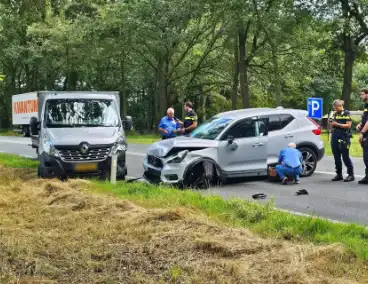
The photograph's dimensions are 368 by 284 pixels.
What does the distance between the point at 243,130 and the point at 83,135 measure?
11.7 feet

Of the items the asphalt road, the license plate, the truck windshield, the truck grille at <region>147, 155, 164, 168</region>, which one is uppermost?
the truck windshield

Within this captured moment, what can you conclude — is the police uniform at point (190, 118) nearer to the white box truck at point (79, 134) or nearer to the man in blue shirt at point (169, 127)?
the man in blue shirt at point (169, 127)

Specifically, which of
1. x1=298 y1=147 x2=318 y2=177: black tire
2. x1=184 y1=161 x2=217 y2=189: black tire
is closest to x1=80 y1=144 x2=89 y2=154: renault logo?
x1=184 y1=161 x2=217 y2=189: black tire

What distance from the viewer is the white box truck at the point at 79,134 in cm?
1178

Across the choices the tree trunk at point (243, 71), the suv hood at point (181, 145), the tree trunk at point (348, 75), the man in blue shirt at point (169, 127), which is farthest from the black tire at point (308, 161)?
the tree trunk at point (243, 71)

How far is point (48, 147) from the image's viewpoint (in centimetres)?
1189

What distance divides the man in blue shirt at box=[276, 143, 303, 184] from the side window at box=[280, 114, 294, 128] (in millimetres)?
954

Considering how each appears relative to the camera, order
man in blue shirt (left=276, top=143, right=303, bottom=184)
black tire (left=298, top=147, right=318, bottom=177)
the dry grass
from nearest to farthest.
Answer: the dry grass < man in blue shirt (left=276, top=143, right=303, bottom=184) < black tire (left=298, top=147, right=318, bottom=177)

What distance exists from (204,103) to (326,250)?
44.5 meters

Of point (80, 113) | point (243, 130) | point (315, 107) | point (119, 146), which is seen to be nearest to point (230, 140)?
point (243, 130)

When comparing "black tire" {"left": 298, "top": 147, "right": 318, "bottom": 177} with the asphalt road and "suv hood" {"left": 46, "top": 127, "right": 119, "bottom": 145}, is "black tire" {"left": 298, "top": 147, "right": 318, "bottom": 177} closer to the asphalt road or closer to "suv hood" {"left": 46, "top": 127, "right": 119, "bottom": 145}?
the asphalt road

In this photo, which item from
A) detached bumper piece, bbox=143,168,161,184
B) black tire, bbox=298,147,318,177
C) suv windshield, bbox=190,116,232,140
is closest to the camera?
detached bumper piece, bbox=143,168,161,184

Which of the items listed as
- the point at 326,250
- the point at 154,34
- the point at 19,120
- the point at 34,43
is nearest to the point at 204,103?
the point at 34,43

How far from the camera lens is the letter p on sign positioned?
768 inches
